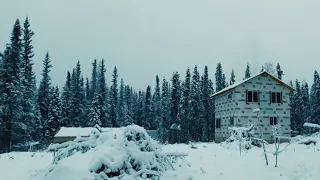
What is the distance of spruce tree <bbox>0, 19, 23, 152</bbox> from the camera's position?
3338 cm

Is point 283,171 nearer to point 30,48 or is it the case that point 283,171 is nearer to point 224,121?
point 224,121

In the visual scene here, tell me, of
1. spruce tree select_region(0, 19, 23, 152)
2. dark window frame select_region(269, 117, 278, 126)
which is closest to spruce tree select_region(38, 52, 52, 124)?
spruce tree select_region(0, 19, 23, 152)

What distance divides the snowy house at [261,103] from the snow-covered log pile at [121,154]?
78.6 ft

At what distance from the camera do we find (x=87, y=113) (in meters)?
60.0

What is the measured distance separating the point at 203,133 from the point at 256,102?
1213 inches

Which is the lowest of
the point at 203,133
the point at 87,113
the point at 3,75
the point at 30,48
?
the point at 203,133

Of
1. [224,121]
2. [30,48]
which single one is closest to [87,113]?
[30,48]

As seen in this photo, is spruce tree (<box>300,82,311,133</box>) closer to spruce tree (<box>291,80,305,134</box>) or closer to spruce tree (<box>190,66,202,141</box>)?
spruce tree (<box>291,80,305,134</box>)

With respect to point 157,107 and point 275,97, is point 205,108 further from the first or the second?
point 275,97

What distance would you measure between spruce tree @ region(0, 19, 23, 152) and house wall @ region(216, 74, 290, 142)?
992 inches

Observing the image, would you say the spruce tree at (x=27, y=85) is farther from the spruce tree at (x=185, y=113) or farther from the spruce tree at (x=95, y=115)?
the spruce tree at (x=185, y=113)

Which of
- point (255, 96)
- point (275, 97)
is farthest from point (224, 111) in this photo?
point (275, 97)

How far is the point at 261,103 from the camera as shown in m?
30.5

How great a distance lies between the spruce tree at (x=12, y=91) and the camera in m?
33.4
